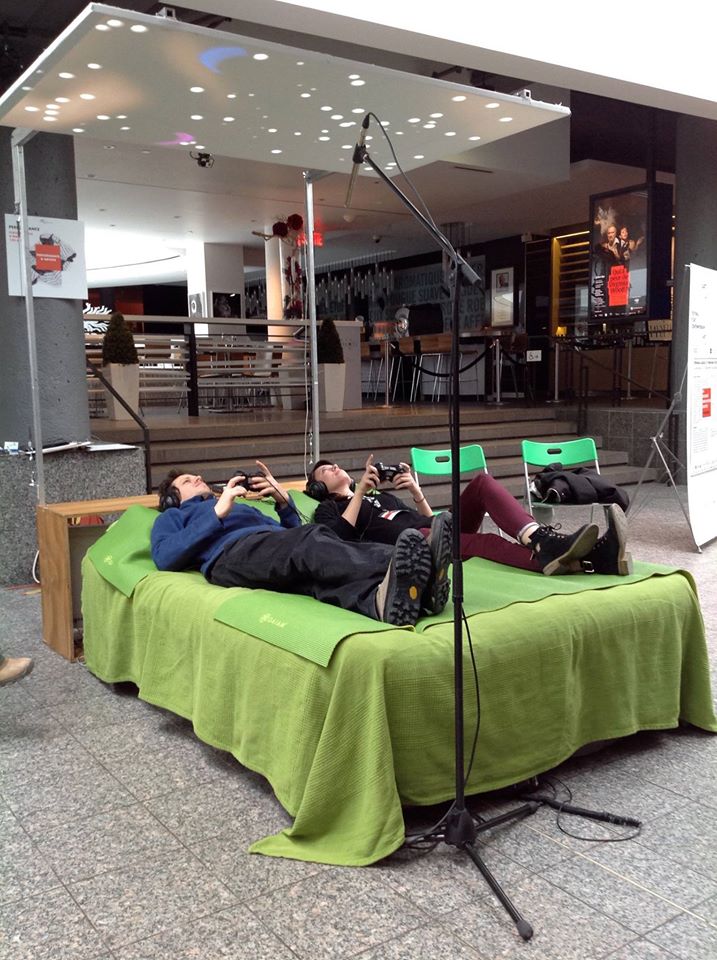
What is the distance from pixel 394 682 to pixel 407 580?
0.38m

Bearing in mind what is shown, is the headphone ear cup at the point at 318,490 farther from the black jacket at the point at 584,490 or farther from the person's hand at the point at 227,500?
the black jacket at the point at 584,490

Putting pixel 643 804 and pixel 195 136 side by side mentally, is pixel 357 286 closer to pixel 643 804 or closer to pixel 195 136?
pixel 195 136

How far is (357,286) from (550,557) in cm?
1536

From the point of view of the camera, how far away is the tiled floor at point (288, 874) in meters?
1.95

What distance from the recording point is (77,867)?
7.51 ft

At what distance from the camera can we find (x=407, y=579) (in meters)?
2.65

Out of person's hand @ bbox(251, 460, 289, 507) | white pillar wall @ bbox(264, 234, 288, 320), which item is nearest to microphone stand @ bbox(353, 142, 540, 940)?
person's hand @ bbox(251, 460, 289, 507)

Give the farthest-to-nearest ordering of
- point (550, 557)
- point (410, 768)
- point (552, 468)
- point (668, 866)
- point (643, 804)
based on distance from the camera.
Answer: point (552, 468) < point (550, 557) < point (643, 804) < point (410, 768) < point (668, 866)

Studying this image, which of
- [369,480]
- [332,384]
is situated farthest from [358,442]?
[369,480]

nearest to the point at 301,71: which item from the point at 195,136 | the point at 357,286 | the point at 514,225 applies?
the point at 195,136

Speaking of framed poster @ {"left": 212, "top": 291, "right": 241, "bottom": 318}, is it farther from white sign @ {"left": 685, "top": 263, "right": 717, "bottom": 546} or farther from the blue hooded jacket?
the blue hooded jacket

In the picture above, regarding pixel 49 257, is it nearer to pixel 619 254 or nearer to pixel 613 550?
pixel 613 550

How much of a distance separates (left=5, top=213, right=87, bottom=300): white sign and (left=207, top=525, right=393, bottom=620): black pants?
123 inches

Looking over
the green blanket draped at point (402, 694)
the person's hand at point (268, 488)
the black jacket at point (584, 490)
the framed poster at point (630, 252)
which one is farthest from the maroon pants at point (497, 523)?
the framed poster at point (630, 252)
